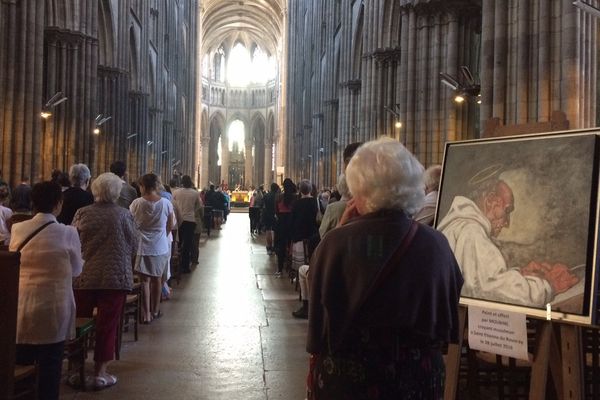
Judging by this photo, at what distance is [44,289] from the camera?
13.2 ft

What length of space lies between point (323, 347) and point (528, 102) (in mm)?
8629

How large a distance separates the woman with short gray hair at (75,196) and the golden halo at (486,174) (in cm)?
392

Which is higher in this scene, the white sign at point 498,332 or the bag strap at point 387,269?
the bag strap at point 387,269

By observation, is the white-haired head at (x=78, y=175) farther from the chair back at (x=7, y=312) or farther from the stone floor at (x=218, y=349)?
the chair back at (x=7, y=312)

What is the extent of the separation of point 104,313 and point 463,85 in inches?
415

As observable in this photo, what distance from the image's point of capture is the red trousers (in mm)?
5223

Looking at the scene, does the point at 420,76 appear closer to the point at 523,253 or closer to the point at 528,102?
the point at 528,102

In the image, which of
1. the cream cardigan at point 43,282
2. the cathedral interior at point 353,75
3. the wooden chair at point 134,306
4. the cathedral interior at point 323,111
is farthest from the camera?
the cathedral interior at point 353,75

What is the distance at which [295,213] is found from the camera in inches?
373

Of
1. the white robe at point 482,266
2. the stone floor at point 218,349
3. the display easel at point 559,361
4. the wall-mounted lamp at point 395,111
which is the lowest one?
the stone floor at point 218,349

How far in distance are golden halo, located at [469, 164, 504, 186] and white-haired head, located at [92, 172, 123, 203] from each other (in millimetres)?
2795

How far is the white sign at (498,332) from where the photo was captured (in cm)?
361

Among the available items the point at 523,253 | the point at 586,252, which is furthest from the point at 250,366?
the point at 586,252

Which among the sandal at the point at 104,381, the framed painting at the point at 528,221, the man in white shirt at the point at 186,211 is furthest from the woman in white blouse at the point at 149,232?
the framed painting at the point at 528,221
